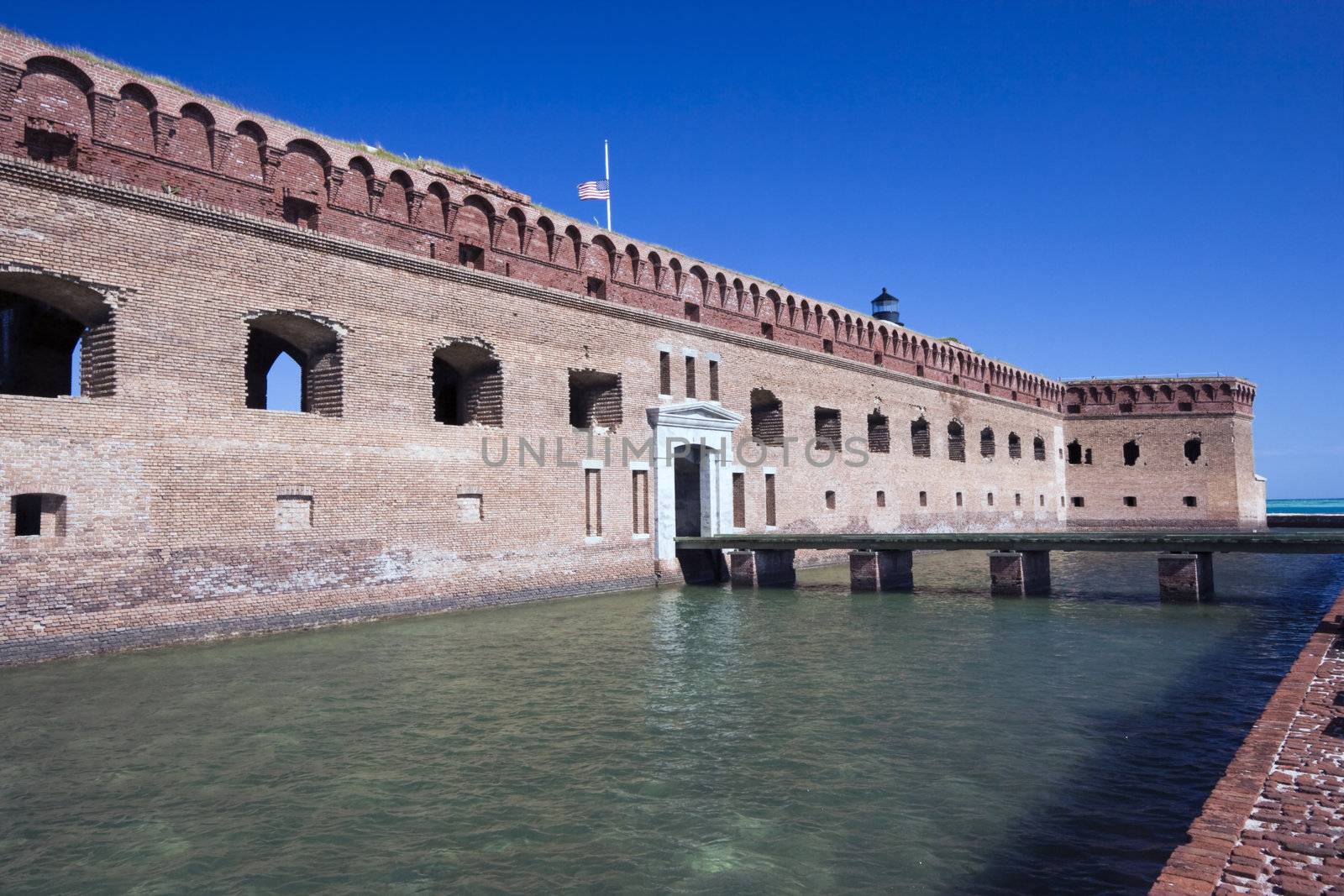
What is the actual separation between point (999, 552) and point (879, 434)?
11.8 meters

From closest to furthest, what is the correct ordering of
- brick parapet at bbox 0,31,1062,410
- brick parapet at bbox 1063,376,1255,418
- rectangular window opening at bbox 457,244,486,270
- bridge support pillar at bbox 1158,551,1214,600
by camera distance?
brick parapet at bbox 0,31,1062,410 < bridge support pillar at bbox 1158,551,1214,600 < rectangular window opening at bbox 457,244,486,270 < brick parapet at bbox 1063,376,1255,418

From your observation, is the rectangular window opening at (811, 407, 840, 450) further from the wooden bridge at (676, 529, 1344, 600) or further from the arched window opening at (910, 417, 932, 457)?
the wooden bridge at (676, 529, 1344, 600)

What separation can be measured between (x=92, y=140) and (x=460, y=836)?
38.7ft

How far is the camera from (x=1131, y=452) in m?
43.6

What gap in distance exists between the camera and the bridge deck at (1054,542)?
15539mm

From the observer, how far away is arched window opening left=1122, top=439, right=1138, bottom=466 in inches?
1703

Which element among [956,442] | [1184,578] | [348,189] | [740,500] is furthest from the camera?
[956,442]

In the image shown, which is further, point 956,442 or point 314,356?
point 956,442

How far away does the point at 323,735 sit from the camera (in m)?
7.96

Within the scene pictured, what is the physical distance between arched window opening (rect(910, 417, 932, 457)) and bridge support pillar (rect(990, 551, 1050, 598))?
13993 millimetres

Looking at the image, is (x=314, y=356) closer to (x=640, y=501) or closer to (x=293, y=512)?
(x=293, y=512)

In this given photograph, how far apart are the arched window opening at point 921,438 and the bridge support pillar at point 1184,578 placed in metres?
15.6

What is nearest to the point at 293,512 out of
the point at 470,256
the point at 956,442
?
the point at 470,256

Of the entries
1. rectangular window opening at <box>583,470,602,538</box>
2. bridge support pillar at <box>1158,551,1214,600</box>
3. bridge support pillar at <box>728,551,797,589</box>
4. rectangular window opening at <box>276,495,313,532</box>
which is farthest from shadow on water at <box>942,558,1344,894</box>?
rectangular window opening at <box>583,470,602,538</box>
